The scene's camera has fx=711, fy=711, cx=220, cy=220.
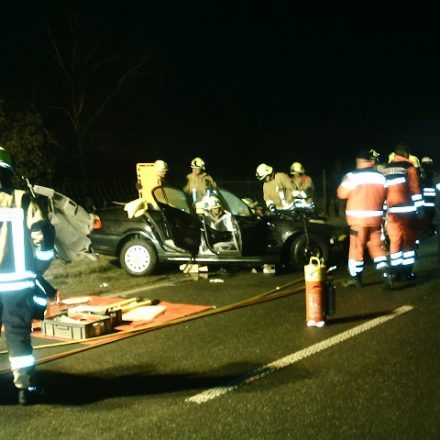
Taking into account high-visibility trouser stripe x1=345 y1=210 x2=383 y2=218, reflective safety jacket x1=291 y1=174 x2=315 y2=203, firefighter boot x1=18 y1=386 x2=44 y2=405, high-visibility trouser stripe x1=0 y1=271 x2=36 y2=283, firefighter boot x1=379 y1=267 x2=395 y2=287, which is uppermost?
reflective safety jacket x1=291 y1=174 x2=315 y2=203

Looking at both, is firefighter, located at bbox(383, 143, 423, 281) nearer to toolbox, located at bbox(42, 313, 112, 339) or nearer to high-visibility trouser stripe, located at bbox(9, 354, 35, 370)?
toolbox, located at bbox(42, 313, 112, 339)

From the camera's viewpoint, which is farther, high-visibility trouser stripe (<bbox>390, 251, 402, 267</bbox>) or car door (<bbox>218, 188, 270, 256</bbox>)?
car door (<bbox>218, 188, 270, 256</bbox>)

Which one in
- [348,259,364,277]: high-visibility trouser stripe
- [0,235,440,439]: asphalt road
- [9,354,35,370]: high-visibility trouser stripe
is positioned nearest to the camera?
[0,235,440,439]: asphalt road

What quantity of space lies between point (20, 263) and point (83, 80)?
22.2m

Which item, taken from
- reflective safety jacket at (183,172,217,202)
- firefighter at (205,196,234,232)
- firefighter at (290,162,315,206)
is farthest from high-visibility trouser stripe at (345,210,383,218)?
reflective safety jacket at (183,172,217,202)

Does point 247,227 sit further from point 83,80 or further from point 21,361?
point 83,80

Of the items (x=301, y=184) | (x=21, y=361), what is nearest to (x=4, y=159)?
(x=21, y=361)

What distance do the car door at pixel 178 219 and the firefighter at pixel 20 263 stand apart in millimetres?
5636

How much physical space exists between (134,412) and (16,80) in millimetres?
22312

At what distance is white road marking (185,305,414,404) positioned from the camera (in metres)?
5.47

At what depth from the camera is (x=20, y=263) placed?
5109 millimetres

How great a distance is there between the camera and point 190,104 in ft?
125

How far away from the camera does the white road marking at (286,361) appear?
215 inches

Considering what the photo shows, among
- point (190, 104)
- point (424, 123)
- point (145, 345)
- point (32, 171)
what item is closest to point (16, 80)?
point (32, 171)
